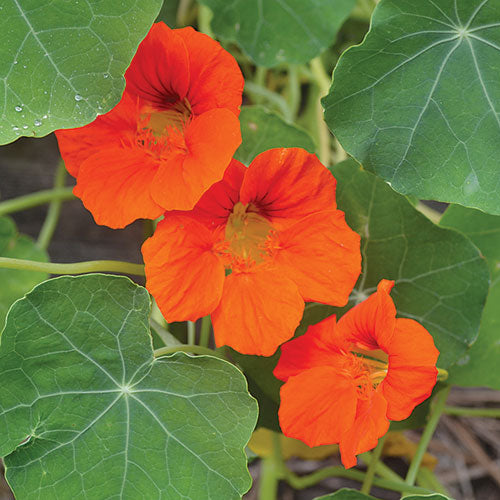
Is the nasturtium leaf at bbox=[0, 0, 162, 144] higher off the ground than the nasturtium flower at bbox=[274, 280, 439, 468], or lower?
higher

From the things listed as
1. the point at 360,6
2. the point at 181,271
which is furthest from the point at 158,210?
the point at 360,6

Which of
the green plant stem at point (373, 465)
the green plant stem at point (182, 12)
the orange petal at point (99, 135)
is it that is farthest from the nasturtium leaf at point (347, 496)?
the green plant stem at point (182, 12)

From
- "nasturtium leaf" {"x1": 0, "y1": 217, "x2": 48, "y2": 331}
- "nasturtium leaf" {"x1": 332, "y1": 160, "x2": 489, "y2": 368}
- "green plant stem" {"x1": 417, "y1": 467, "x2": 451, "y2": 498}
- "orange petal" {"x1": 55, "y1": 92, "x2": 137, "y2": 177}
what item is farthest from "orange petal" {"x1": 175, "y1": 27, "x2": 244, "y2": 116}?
"green plant stem" {"x1": 417, "y1": 467, "x2": 451, "y2": 498}

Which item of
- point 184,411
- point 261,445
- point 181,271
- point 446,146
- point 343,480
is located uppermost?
point 446,146

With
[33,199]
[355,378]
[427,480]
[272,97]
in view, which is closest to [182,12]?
[272,97]

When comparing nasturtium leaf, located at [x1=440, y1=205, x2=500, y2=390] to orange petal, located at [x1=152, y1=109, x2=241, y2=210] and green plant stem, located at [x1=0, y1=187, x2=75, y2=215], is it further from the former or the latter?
green plant stem, located at [x1=0, y1=187, x2=75, y2=215]

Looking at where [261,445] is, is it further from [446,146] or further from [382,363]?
[446,146]
